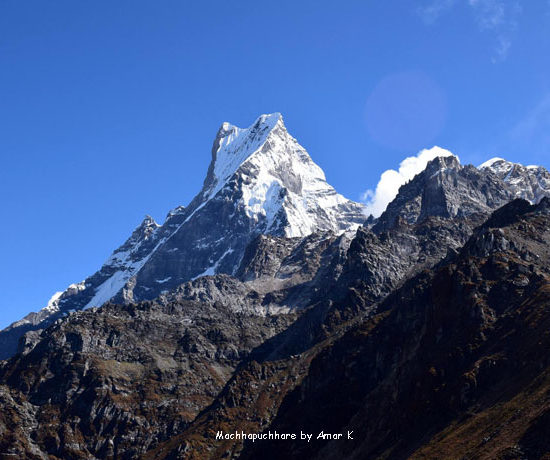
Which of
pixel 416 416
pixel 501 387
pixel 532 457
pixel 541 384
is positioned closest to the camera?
pixel 532 457

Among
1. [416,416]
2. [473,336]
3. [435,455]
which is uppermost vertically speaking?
[473,336]

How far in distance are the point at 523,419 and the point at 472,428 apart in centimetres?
1707

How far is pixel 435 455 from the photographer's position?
152750 millimetres

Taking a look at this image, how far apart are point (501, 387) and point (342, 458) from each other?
189 ft

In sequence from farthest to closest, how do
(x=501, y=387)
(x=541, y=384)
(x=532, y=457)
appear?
(x=501, y=387)
(x=541, y=384)
(x=532, y=457)

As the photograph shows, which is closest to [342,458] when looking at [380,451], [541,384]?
[380,451]

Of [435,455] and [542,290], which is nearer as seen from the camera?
[435,455]

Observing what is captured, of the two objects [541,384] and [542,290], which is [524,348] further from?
[542,290]

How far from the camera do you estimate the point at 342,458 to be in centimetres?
19975

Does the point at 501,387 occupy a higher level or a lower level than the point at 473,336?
lower

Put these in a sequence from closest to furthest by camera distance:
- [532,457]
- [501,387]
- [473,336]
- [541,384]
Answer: [532,457] < [541,384] < [501,387] < [473,336]

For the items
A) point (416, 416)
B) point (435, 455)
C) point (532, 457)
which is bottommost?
point (532, 457)

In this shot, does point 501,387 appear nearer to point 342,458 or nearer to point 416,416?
point 416,416

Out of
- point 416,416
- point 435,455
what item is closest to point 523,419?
point 435,455
